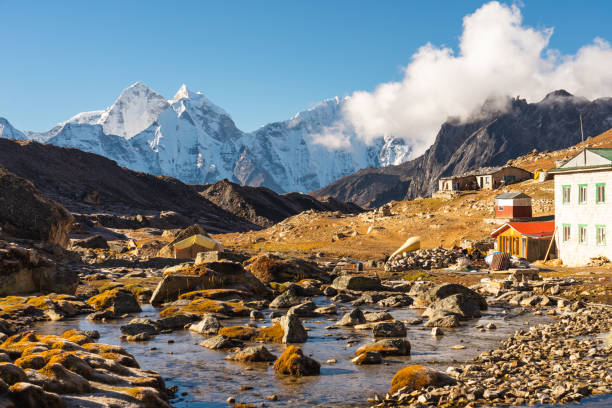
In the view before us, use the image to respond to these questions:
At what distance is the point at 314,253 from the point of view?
203 feet

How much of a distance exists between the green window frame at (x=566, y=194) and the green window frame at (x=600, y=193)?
7.76 feet

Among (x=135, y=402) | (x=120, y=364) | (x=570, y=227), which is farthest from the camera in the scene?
(x=570, y=227)

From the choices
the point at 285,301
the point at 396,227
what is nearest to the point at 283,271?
the point at 285,301

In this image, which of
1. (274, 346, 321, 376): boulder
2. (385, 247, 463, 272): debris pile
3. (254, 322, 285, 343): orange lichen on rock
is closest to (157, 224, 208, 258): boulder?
(385, 247, 463, 272): debris pile

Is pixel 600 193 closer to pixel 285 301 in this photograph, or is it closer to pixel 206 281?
pixel 285 301

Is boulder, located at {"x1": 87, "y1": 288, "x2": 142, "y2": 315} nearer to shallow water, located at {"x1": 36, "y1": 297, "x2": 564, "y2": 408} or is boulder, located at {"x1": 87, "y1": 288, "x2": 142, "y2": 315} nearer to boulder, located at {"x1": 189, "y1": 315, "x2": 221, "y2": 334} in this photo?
shallow water, located at {"x1": 36, "y1": 297, "x2": 564, "y2": 408}

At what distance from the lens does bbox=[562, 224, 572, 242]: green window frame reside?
39.3 m

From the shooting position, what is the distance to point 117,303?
89.3 ft

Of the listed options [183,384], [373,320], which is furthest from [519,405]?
[373,320]

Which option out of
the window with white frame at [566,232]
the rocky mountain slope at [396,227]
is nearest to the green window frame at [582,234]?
the window with white frame at [566,232]

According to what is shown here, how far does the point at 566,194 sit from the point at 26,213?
122ft

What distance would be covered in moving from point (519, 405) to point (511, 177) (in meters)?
87.4

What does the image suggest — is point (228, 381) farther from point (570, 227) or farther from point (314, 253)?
point (314, 253)

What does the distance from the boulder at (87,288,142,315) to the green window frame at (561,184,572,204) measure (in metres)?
28.1
